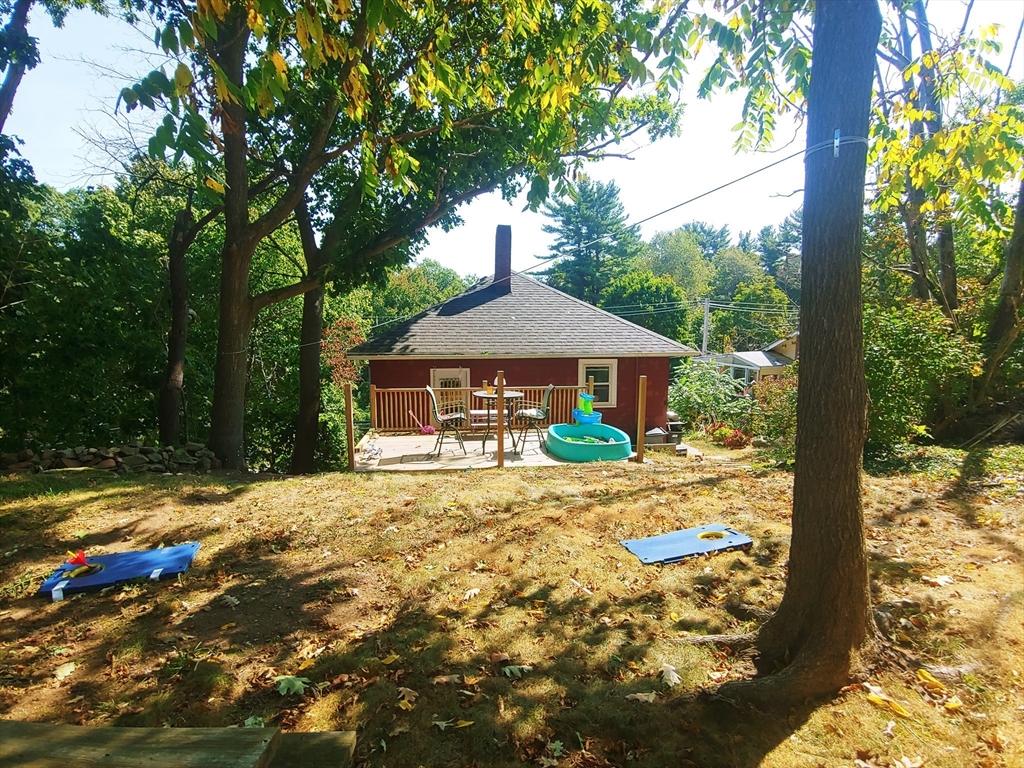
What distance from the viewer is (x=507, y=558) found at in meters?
4.31

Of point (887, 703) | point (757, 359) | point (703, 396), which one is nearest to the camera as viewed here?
point (887, 703)

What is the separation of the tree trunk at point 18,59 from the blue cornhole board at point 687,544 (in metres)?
10.8

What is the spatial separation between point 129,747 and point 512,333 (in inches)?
617

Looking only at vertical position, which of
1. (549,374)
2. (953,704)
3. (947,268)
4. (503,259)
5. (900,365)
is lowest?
(953,704)

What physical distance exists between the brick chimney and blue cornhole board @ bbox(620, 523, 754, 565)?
1507cm

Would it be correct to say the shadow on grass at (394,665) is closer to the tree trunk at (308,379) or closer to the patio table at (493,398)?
the patio table at (493,398)

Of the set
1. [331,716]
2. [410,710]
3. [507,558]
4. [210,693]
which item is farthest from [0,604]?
[507,558]

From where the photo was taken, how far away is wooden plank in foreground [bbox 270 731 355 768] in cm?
138

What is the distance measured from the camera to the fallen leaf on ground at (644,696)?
8.38ft

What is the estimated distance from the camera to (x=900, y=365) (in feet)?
24.6

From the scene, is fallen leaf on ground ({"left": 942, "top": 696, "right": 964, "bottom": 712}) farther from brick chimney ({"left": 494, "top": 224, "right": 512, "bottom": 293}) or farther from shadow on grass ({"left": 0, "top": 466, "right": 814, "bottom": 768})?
brick chimney ({"left": 494, "top": 224, "right": 512, "bottom": 293})

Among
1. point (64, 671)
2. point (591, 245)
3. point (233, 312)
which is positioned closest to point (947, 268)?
point (233, 312)

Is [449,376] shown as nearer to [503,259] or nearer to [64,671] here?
[503,259]

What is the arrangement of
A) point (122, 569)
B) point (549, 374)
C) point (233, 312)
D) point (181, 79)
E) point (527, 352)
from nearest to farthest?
point (181, 79) < point (122, 569) < point (233, 312) < point (527, 352) < point (549, 374)
